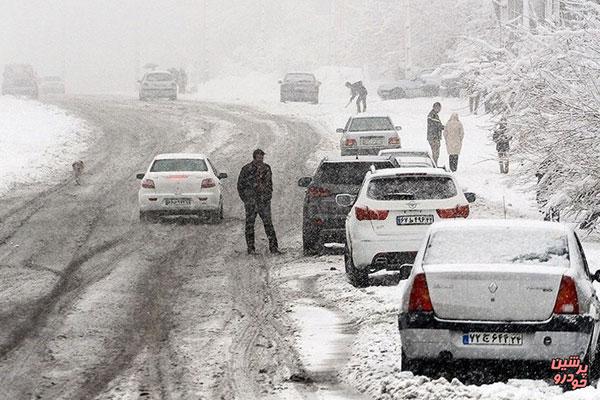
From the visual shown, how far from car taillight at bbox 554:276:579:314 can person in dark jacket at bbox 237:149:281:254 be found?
1162 centimetres

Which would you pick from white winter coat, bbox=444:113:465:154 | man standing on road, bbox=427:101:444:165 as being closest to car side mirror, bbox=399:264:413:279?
white winter coat, bbox=444:113:465:154

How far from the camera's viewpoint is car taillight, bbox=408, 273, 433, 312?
9828mm

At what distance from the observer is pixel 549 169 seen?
2108cm

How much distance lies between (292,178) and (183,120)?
16490 millimetres

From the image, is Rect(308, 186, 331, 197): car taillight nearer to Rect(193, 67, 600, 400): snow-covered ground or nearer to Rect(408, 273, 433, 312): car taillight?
Rect(193, 67, 600, 400): snow-covered ground

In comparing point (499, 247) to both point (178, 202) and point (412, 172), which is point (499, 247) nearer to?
point (412, 172)

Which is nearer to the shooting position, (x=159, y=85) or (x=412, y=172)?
(x=412, y=172)

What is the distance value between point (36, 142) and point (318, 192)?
900 inches

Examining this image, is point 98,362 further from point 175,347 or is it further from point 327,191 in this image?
point 327,191

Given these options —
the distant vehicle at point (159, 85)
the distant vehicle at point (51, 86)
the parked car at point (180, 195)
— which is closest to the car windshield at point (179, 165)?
the parked car at point (180, 195)

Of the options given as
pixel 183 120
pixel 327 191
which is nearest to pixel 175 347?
pixel 327 191

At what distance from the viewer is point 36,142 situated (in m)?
40.9

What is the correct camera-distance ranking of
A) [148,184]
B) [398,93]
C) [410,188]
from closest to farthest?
[410,188] → [148,184] → [398,93]

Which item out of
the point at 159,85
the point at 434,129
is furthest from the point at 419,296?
the point at 159,85
